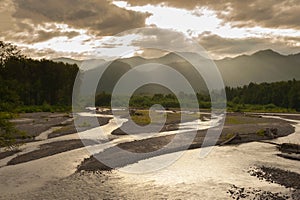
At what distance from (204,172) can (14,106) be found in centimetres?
1798

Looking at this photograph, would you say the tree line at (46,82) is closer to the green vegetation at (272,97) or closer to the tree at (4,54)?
the green vegetation at (272,97)

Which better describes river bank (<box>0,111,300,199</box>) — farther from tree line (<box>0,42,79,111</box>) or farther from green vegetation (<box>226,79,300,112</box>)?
green vegetation (<box>226,79,300,112</box>)

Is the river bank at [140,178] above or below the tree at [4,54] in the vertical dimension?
below

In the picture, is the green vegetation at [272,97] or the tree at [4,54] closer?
the tree at [4,54]

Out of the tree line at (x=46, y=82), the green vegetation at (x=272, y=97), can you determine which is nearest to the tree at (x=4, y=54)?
the tree line at (x=46, y=82)

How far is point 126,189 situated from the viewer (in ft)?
77.9

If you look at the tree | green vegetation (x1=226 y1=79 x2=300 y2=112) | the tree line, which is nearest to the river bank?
the tree

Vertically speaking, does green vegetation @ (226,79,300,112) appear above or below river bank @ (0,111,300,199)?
above

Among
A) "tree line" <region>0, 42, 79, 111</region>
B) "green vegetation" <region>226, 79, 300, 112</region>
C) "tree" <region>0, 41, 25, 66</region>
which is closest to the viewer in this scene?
"tree" <region>0, 41, 25, 66</region>

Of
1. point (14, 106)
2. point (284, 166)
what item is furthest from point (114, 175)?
point (284, 166)

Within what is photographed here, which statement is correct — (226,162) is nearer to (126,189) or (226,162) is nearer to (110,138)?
(126,189)

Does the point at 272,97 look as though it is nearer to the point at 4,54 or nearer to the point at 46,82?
the point at 46,82

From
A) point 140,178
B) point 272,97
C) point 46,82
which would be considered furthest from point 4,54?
point 272,97

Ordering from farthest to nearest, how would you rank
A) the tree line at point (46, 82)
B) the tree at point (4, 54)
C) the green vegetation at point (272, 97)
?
the green vegetation at point (272, 97) → the tree line at point (46, 82) → the tree at point (4, 54)
